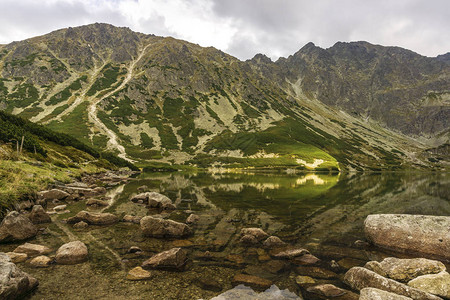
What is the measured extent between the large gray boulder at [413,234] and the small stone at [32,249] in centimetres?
2081

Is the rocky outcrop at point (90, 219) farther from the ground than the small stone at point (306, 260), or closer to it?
closer to it

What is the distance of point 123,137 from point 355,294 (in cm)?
16661

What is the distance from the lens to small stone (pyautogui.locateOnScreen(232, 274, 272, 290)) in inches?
421

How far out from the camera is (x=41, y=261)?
12.0m

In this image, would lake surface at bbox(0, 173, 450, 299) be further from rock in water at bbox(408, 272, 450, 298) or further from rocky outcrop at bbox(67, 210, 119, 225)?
rock in water at bbox(408, 272, 450, 298)

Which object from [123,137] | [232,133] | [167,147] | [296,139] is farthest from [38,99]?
[296,139]

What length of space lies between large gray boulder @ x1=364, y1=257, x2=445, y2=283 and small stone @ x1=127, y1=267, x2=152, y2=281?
36.3 feet

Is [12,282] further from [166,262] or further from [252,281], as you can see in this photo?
[252,281]

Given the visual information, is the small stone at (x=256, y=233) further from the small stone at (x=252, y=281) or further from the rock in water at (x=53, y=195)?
the rock in water at (x=53, y=195)

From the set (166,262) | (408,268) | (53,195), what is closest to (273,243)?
(408,268)

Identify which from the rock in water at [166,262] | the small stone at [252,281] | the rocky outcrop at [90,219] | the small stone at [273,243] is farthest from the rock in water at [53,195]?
the small stone at [252,281]

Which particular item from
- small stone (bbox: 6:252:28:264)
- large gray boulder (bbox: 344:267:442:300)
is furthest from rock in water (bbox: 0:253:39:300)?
large gray boulder (bbox: 344:267:442:300)

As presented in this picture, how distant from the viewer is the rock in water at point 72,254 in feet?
40.6

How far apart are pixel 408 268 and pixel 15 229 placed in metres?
22.2
